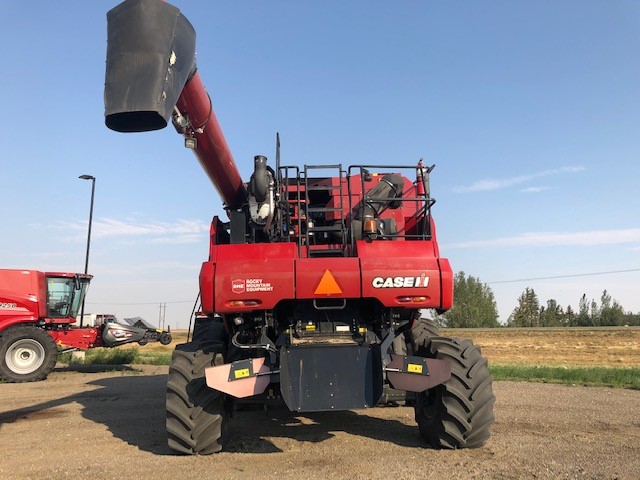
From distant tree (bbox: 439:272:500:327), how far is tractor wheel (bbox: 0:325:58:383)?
7278 centimetres

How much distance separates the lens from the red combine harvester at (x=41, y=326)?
14.6 m

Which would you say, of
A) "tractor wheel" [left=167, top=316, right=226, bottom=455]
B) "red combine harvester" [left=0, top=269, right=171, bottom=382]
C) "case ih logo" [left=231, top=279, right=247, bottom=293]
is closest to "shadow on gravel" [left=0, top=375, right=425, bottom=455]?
"tractor wheel" [left=167, top=316, right=226, bottom=455]

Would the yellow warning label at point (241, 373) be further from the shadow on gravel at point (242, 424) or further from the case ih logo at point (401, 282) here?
the case ih logo at point (401, 282)

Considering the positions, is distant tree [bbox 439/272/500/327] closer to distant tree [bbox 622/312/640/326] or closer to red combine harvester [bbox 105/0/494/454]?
distant tree [bbox 622/312/640/326]

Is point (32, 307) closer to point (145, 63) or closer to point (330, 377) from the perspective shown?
point (330, 377)

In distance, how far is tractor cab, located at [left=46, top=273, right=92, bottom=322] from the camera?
16250 mm

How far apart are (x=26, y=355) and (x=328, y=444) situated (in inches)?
476

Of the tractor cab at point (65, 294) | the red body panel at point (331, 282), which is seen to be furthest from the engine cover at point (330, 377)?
the tractor cab at point (65, 294)

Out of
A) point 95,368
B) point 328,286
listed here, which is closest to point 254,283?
point 328,286

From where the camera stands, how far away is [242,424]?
7.32 m

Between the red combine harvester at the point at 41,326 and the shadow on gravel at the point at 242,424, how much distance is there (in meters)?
5.25

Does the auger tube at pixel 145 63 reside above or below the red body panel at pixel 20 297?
above

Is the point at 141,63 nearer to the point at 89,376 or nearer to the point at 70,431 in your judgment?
the point at 70,431

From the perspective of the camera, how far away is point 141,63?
4438mm
